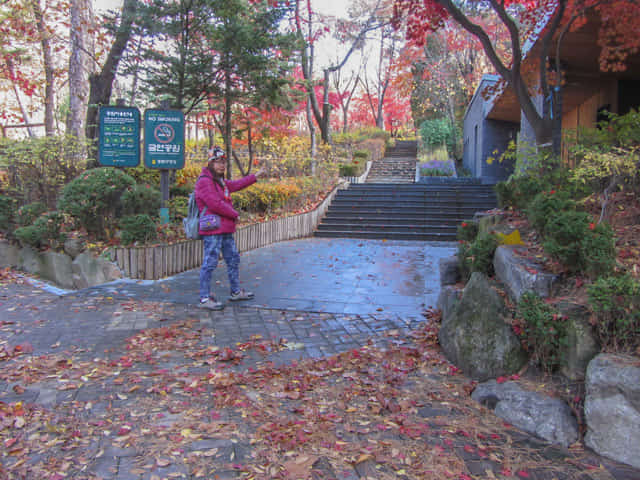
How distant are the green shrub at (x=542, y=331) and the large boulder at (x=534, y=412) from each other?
0.29 meters

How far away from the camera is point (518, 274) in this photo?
3.61 meters

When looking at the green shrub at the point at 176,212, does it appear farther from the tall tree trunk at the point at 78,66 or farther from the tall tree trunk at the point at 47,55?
the tall tree trunk at the point at 47,55

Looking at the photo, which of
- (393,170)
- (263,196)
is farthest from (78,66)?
(393,170)

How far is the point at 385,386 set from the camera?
3.30 metres

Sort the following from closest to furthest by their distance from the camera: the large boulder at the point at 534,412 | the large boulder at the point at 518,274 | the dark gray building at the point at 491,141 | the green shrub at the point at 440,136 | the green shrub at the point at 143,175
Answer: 1. the large boulder at the point at 534,412
2. the large boulder at the point at 518,274
3. the green shrub at the point at 143,175
4. the dark gray building at the point at 491,141
5. the green shrub at the point at 440,136

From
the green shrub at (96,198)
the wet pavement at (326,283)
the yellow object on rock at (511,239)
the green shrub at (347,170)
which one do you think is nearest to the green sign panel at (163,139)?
the green shrub at (96,198)

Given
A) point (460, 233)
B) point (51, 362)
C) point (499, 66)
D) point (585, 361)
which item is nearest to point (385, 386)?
point (585, 361)

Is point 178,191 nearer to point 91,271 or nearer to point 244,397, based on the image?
point 91,271

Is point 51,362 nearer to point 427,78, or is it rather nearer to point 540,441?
point 540,441

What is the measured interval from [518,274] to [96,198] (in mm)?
5938

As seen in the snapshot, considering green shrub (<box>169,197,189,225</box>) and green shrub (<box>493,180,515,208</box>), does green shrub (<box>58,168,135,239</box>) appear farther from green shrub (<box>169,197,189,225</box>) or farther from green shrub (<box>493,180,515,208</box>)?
green shrub (<box>493,180,515,208</box>)

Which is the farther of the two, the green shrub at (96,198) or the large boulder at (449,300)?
the green shrub at (96,198)

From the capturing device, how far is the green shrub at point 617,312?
2660mm

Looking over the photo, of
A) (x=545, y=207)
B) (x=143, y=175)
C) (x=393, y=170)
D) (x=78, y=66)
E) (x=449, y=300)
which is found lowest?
(x=449, y=300)
